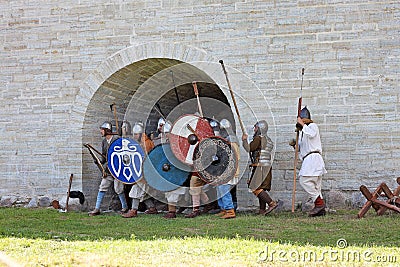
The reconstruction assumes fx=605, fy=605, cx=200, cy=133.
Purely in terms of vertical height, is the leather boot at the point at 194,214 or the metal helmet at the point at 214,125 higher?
the metal helmet at the point at 214,125

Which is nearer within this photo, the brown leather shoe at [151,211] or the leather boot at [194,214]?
the leather boot at [194,214]

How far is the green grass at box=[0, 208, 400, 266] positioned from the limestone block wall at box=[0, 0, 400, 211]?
1081 millimetres

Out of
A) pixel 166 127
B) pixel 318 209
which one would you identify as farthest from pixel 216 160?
pixel 318 209

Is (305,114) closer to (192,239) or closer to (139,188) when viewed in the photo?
(139,188)

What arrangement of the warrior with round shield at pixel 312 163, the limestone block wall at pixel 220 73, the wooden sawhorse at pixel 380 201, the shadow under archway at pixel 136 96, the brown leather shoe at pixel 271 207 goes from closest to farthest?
the wooden sawhorse at pixel 380 201
the warrior with round shield at pixel 312 163
the brown leather shoe at pixel 271 207
the limestone block wall at pixel 220 73
the shadow under archway at pixel 136 96

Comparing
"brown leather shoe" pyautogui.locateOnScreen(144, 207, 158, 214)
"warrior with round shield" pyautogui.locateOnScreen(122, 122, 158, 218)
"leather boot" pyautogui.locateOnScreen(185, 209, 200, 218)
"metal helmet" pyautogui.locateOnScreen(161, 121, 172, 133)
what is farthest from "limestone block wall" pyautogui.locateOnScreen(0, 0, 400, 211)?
"brown leather shoe" pyautogui.locateOnScreen(144, 207, 158, 214)

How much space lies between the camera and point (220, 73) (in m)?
8.70

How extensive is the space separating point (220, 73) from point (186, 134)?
48.2 inches

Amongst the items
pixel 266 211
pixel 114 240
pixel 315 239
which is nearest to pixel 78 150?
pixel 266 211

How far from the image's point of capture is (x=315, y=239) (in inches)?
226

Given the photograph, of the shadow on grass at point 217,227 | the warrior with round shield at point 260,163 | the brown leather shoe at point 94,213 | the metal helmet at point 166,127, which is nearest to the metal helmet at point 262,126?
the warrior with round shield at point 260,163

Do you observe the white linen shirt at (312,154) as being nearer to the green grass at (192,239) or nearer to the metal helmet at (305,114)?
the metal helmet at (305,114)

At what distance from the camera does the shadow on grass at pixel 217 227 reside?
5894mm

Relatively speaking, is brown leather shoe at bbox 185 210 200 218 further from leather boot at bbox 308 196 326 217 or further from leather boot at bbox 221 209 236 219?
leather boot at bbox 308 196 326 217
